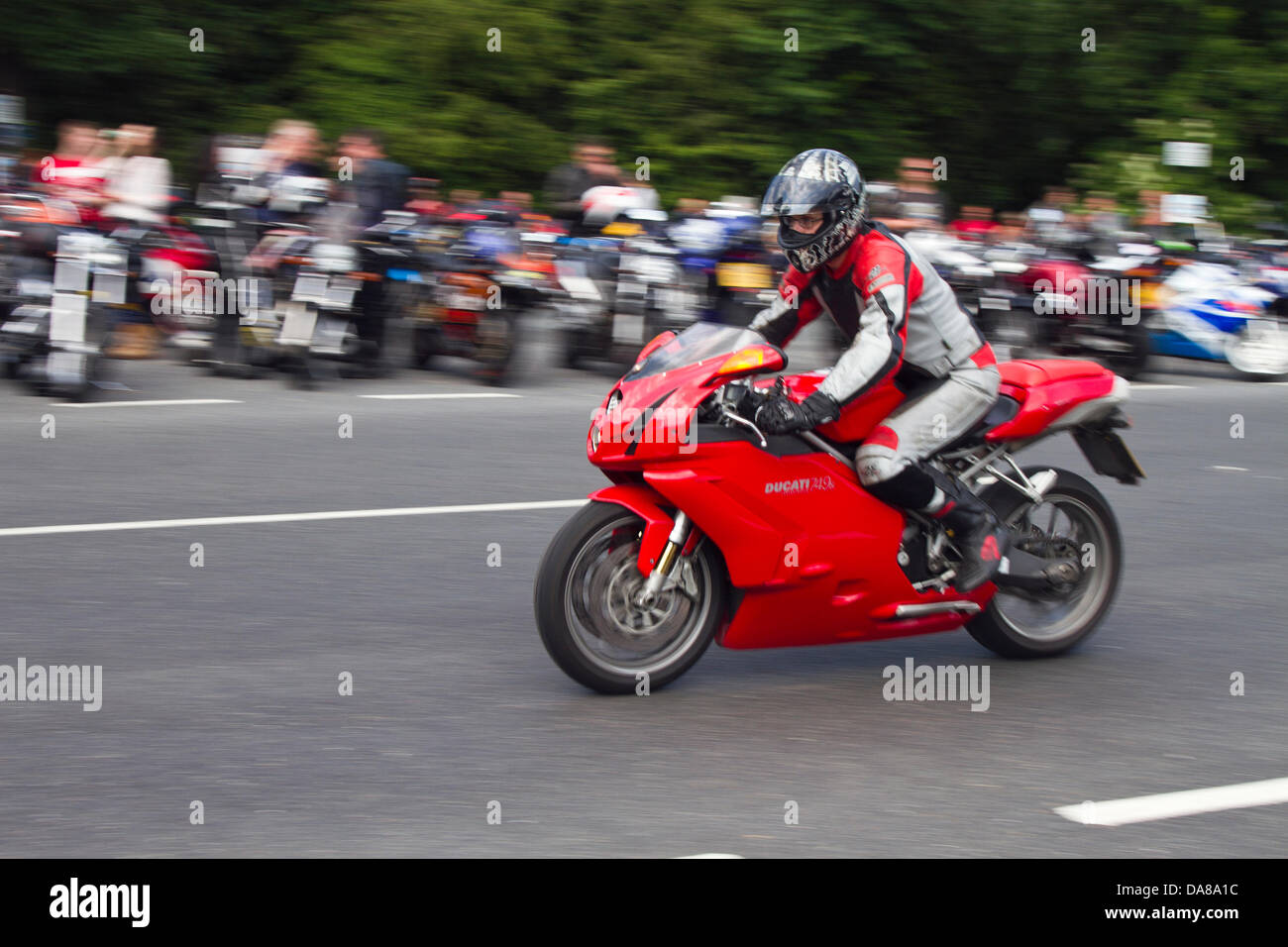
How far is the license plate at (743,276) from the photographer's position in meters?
15.8

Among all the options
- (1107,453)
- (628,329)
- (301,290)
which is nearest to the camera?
(1107,453)

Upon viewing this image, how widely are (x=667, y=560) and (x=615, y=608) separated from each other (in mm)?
241

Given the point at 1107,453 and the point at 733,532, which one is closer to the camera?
the point at 733,532

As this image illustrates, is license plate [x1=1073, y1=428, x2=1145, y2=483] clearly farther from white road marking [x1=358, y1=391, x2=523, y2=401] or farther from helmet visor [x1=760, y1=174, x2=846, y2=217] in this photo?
white road marking [x1=358, y1=391, x2=523, y2=401]

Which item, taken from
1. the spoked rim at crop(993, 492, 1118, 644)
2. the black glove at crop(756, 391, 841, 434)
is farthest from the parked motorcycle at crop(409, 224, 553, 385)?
the black glove at crop(756, 391, 841, 434)

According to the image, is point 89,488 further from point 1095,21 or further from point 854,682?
point 1095,21

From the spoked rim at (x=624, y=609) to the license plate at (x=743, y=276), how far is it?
10.0m

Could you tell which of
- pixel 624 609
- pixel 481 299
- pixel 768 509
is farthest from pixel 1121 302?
pixel 624 609

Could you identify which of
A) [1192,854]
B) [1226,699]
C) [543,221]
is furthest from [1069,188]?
[1192,854]

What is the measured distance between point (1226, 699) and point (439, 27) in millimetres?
20681

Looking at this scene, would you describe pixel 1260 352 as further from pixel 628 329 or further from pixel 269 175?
pixel 269 175

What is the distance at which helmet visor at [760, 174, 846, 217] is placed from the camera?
5852 millimetres

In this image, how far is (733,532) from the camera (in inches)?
230

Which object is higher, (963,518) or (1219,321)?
(1219,321)
